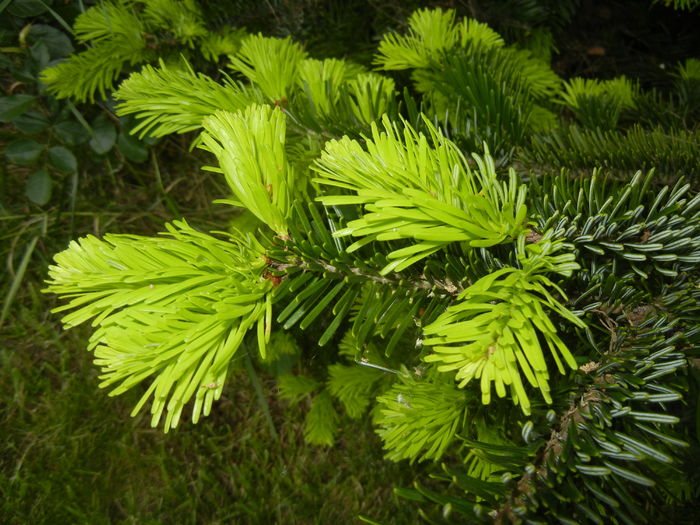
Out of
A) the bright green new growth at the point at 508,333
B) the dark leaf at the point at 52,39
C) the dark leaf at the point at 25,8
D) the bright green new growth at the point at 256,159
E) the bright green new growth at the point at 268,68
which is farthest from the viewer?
the dark leaf at the point at 52,39

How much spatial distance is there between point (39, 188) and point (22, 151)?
0.35 feet

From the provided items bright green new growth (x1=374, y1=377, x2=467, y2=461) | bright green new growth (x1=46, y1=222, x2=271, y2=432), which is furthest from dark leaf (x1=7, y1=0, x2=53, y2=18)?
bright green new growth (x1=374, y1=377, x2=467, y2=461)

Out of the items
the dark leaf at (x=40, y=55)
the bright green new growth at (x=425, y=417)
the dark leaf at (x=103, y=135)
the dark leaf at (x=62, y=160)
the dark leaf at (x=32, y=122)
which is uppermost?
the dark leaf at (x=40, y=55)

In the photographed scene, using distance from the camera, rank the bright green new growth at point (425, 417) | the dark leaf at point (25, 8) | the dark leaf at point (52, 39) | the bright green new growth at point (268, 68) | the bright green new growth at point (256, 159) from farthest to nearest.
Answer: the dark leaf at point (52, 39) → the dark leaf at point (25, 8) → the bright green new growth at point (268, 68) → the bright green new growth at point (425, 417) → the bright green new growth at point (256, 159)

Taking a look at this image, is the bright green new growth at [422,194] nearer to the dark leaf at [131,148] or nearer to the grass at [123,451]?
the grass at [123,451]

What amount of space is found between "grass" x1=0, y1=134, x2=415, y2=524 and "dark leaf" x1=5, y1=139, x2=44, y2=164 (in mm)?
162

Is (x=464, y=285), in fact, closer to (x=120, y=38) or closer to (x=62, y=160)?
(x=120, y=38)

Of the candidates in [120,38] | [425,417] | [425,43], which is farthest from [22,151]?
[425,417]

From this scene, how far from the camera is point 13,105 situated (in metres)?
1.19

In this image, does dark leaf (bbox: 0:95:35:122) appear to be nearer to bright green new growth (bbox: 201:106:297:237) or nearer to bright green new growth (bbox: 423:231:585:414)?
bright green new growth (bbox: 201:106:297:237)

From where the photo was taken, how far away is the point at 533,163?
2.18ft

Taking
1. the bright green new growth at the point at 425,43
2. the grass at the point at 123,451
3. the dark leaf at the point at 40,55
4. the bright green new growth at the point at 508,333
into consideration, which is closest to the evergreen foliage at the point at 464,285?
the bright green new growth at the point at 508,333

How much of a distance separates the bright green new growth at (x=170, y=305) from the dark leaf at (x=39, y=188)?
1.04 m

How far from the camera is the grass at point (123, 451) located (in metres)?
1.10
